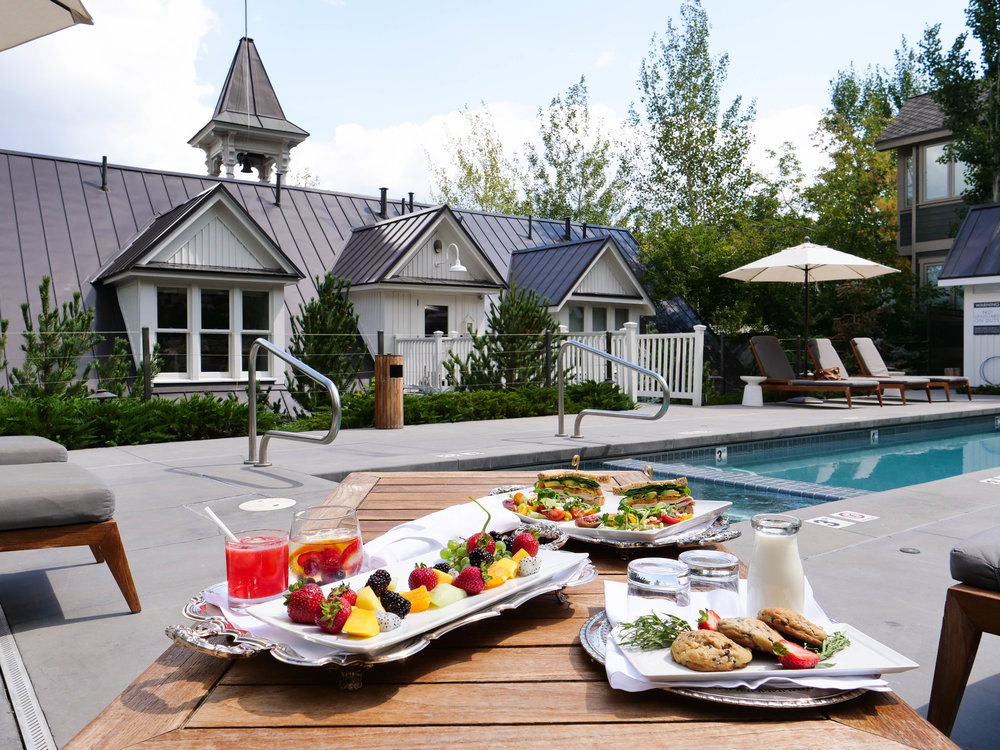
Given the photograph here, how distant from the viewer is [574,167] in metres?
30.9

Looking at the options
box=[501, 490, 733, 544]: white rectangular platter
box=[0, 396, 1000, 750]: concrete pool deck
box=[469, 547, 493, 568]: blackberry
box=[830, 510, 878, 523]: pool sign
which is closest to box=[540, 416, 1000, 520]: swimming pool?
box=[0, 396, 1000, 750]: concrete pool deck

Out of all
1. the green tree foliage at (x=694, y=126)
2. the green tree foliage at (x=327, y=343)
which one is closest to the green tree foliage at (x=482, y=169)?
the green tree foliage at (x=694, y=126)

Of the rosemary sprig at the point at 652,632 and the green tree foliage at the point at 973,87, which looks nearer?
the rosemary sprig at the point at 652,632

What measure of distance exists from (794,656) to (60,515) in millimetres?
2466

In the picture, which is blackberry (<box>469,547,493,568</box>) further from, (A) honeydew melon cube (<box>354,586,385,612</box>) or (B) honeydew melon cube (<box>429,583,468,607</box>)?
(A) honeydew melon cube (<box>354,586,385,612</box>)

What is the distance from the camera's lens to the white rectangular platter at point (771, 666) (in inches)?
44.3

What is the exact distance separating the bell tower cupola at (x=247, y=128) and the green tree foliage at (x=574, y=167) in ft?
43.7

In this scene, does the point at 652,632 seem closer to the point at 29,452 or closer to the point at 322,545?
the point at 322,545

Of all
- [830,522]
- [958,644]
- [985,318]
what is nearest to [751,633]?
[958,644]

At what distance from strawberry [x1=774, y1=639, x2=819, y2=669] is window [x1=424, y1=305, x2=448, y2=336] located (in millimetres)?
13752

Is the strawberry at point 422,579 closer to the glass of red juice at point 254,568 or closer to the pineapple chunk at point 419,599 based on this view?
the pineapple chunk at point 419,599

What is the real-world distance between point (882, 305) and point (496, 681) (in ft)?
64.5

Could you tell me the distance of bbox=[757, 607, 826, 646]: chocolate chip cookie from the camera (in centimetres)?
121

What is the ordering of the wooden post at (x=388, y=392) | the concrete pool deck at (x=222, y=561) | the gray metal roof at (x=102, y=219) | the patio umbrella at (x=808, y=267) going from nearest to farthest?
the concrete pool deck at (x=222, y=561)
the wooden post at (x=388, y=392)
the gray metal roof at (x=102, y=219)
the patio umbrella at (x=808, y=267)
